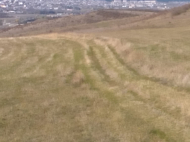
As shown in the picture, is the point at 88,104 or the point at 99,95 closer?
the point at 88,104

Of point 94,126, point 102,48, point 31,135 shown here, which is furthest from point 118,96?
point 102,48

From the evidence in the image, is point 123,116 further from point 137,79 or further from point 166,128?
point 137,79

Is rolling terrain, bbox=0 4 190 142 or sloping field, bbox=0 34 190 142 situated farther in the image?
rolling terrain, bbox=0 4 190 142

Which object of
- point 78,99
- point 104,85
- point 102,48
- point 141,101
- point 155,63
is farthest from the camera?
→ point 102,48

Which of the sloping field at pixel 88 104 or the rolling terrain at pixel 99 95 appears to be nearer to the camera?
the sloping field at pixel 88 104

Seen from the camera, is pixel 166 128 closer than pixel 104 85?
Yes
